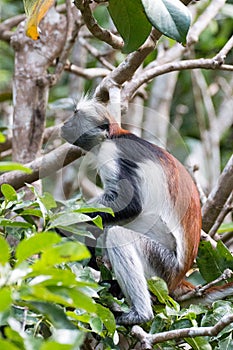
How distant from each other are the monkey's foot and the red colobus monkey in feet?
0.60

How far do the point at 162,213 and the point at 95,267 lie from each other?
478 millimetres

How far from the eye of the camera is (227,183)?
3969 millimetres

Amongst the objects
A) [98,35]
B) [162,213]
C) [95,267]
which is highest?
[98,35]

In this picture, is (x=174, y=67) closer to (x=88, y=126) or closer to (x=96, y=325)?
(x=88, y=126)

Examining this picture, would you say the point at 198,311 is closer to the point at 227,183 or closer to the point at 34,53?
the point at 227,183

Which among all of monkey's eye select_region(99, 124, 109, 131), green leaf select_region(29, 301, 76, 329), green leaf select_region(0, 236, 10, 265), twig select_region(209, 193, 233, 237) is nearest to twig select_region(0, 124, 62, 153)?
monkey's eye select_region(99, 124, 109, 131)

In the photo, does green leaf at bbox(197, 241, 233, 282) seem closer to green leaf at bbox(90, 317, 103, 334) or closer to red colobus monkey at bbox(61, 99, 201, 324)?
red colobus monkey at bbox(61, 99, 201, 324)

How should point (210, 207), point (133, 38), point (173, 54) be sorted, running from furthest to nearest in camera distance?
1. point (173, 54)
2. point (210, 207)
3. point (133, 38)

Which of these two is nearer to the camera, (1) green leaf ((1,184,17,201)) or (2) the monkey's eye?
(1) green leaf ((1,184,17,201))

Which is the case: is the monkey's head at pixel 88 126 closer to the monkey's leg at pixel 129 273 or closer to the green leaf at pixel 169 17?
the monkey's leg at pixel 129 273

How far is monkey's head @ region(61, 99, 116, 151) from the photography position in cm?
419

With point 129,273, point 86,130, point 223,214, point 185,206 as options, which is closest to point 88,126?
point 86,130

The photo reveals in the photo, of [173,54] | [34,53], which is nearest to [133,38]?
[34,53]

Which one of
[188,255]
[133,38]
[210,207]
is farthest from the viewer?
[210,207]
